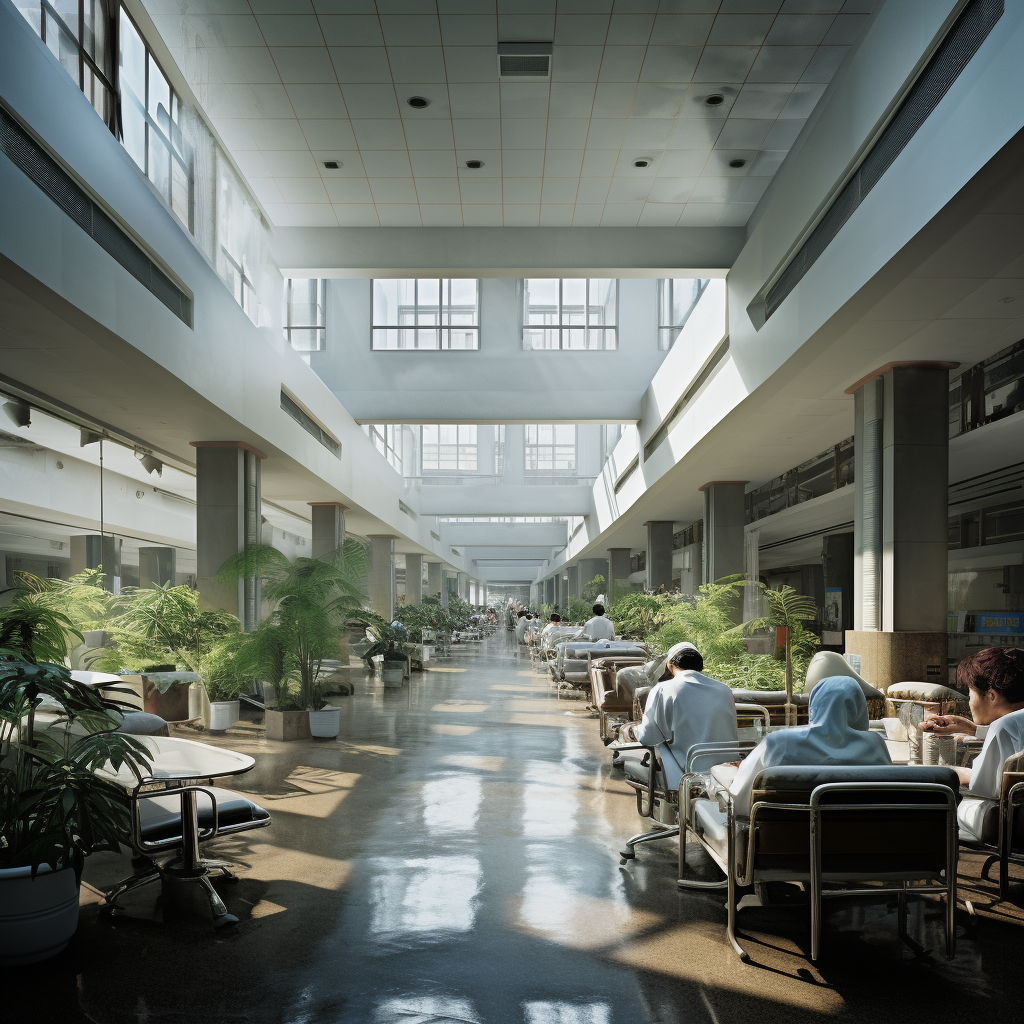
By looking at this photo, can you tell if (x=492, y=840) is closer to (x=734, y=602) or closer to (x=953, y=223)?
(x=953, y=223)

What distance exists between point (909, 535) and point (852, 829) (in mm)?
5563

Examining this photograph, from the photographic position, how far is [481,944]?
395cm

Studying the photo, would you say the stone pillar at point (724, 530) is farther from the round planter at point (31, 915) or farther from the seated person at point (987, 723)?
the round planter at point (31, 915)

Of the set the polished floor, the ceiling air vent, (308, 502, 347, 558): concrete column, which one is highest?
the ceiling air vent

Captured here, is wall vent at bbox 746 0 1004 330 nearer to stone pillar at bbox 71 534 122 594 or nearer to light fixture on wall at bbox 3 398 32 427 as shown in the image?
light fixture on wall at bbox 3 398 32 427

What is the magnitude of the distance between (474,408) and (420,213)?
279 inches

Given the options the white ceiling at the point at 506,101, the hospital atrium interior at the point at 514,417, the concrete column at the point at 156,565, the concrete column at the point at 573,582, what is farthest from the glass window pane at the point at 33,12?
the concrete column at the point at 573,582

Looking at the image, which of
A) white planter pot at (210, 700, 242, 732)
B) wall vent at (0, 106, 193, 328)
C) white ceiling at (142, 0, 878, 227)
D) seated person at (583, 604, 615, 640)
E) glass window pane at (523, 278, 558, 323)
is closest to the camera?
wall vent at (0, 106, 193, 328)

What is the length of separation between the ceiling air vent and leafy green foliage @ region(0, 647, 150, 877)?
6.70 m

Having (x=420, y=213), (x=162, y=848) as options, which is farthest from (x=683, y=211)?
(x=162, y=848)

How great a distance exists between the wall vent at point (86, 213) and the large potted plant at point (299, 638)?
3407mm

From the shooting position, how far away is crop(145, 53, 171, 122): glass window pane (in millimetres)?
8750

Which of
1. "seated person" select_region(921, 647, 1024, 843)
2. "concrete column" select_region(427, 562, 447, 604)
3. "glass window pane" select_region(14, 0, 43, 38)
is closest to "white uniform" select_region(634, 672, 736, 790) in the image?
"seated person" select_region(921, 647, 1024, 843)

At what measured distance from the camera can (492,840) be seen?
577 cm
